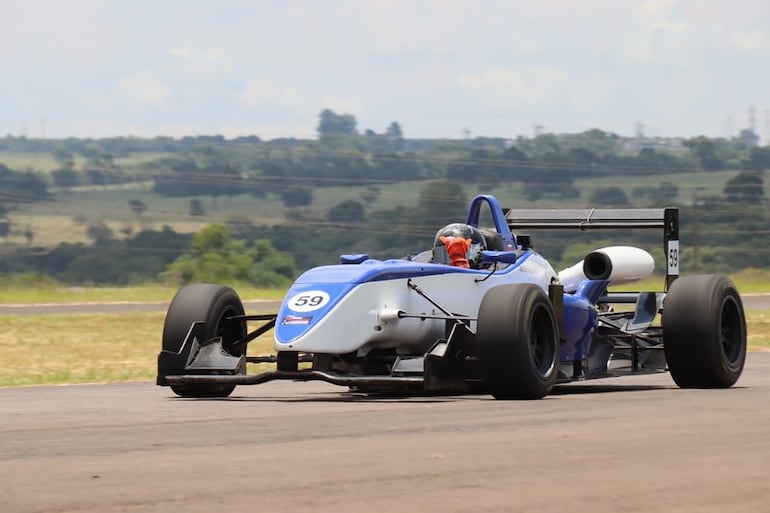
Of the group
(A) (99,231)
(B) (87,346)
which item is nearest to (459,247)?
(B) (87,346)

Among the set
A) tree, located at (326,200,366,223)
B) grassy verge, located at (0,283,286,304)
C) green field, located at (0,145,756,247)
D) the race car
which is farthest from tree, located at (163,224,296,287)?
the race car

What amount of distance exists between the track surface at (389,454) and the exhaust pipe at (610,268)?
3.01m

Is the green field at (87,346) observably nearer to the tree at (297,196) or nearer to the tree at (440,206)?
the tree at (440,206)

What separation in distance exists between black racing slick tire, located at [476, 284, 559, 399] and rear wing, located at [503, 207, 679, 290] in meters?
4.25

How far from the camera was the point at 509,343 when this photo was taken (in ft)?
45.4

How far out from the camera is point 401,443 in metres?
10.6

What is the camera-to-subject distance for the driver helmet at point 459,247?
15906 mm

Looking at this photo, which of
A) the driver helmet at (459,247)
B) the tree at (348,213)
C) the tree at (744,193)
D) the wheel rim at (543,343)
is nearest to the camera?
the wheel rim at (543,343)

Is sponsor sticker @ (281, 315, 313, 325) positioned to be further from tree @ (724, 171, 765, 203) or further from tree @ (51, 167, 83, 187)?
tree @ (51, 167, 83, 187)

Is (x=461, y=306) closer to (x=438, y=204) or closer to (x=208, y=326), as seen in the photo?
(x=208, y=326)

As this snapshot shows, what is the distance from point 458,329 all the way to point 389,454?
4553 millimetres

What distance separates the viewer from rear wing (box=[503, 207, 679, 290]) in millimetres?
18344

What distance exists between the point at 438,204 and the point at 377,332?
209 feet

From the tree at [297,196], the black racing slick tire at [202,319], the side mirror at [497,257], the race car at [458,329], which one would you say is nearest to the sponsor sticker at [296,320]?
the race car at [458,329]
